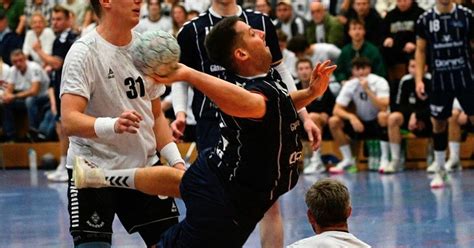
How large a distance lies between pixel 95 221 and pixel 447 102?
8.24 metres

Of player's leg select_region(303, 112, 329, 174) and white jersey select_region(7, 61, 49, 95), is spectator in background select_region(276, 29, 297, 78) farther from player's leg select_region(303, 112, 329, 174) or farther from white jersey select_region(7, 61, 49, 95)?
white jersey select_region(7, 61, 49, 95)

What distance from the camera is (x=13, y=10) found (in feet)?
64.3

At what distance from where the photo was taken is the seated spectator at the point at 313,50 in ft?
52.5

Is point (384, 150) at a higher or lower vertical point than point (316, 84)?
lower

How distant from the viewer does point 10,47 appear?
59.8 feet

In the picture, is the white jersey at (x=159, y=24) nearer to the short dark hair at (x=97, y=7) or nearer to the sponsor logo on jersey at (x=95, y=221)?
the short dark hair at (x=97, y=7)

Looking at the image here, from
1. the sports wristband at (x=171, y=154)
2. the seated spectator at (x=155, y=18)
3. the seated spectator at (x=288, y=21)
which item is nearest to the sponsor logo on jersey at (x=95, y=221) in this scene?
the sports wristband at (x=171, y=154)

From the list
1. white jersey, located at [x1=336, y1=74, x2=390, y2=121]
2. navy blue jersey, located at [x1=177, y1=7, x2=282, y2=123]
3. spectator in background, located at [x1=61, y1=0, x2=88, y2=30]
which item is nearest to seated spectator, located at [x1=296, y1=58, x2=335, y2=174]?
A: white jersey, located at [x1=336, y1=74, x2=390, y2=121]

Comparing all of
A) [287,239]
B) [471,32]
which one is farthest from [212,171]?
[471,32]

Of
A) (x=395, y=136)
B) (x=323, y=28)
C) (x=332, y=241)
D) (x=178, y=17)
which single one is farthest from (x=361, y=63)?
(x=332, y=241)

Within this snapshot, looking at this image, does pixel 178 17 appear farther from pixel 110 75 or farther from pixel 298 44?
pixel 110 75

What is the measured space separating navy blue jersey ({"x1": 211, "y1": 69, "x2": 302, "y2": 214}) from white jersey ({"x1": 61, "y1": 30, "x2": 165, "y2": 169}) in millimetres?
835

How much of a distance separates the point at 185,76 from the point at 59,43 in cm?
1063

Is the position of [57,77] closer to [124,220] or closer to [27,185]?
[27,185]
